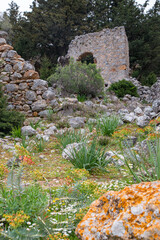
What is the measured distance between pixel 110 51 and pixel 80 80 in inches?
235

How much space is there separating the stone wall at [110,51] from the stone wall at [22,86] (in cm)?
688

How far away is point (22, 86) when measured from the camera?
702cm

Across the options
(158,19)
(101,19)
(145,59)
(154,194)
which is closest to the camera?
(154,194)

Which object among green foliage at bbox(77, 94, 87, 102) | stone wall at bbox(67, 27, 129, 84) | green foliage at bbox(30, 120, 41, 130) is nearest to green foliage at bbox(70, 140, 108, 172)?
green foliage at bbox(30, 120, 41, 130)

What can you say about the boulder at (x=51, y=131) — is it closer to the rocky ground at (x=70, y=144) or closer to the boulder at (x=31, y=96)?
the rocky ground at (x=70, y=144)

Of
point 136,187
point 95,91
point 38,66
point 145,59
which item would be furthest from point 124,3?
point 136,187

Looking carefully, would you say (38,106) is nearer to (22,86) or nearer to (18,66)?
(22,86)

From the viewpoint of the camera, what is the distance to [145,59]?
17.3 m

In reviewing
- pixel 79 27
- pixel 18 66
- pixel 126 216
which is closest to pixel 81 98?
pixel 18 66

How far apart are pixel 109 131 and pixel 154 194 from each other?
3.80 m

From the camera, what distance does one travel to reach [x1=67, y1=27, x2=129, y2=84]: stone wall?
13125mm

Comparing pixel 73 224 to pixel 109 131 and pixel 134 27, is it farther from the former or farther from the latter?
pixel 134 27

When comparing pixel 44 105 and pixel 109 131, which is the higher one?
pixel 44 105

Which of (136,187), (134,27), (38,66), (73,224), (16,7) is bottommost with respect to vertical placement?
(73,224)
